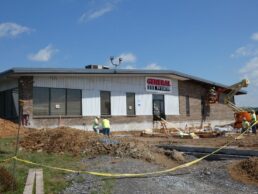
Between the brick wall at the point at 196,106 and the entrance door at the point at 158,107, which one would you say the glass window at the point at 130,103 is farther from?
the brick wall at the point at 196,106

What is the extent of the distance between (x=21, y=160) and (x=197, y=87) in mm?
28301

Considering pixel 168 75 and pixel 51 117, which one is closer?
pixel 51 117

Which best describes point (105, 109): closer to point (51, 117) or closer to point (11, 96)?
point (51, 117)

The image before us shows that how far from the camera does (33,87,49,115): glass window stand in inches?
1068

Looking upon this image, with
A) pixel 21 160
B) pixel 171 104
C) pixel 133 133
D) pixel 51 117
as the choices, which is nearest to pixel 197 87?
pixel 171 104

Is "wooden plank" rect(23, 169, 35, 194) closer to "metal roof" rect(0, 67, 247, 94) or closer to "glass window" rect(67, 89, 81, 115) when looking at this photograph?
"metal roof" rect(0, 67, 247, 94)

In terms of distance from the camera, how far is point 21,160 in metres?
13.7

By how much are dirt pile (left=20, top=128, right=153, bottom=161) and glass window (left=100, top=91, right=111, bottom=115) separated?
488 inches

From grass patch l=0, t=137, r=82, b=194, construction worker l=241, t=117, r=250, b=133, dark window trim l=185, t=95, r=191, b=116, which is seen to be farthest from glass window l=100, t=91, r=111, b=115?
grass patch l=0, t=137, r=82, b=194

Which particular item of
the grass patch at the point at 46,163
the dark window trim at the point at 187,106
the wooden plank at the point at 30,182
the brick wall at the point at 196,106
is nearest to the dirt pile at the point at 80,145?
the grass patch at the point at 46,163

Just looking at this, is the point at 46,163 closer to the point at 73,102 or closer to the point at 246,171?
the point at 246,171

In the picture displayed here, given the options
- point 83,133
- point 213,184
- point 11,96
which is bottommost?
point 213,184

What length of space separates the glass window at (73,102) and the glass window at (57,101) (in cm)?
41

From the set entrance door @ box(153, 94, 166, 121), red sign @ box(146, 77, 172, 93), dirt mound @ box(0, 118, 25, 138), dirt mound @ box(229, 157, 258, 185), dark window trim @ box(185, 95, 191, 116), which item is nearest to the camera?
dirt mound @ box(229, 157, 258, 185)
